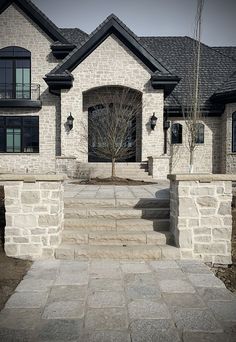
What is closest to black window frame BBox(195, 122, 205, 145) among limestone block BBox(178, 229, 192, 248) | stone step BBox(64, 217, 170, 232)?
stone step BBox(64, 217, 170, 232)

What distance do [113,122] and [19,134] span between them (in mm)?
7640

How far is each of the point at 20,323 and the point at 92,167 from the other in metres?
10.9

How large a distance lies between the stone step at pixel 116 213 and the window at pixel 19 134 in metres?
12.1

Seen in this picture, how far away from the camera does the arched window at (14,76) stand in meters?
17.1

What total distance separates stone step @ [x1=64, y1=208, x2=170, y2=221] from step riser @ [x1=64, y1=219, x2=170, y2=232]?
0.64ft

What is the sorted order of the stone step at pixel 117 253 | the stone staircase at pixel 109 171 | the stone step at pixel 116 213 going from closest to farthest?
the stone step at pixel 117 253
the stone step at pixel 116 213
the stone staircase at pixel 109 171

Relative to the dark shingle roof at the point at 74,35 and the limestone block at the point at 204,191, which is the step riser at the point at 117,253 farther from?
the dark shingle roof at the point at 74,35

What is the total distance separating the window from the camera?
56.0 feet

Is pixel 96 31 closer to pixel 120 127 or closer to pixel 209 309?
pixel 120 127

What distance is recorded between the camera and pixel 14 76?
1723cm

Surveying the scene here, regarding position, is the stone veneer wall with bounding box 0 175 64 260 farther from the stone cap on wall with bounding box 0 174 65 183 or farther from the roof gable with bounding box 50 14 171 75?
the roof gable with bounding box 50 14 171 75

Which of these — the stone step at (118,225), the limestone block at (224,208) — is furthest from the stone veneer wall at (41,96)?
the limestone block at (224,208)

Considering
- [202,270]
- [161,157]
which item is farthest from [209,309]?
[161,157]

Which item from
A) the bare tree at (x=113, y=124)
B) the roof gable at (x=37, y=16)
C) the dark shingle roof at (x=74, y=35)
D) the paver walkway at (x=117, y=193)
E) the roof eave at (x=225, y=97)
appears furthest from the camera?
the dark shingle roof at (x=74, y=35)
